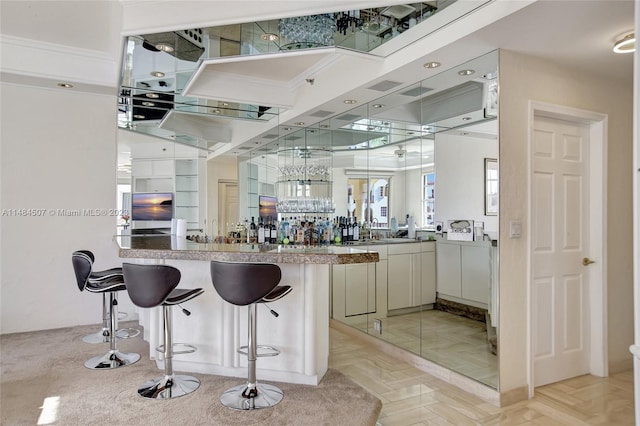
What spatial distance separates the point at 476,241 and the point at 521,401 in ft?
4.06

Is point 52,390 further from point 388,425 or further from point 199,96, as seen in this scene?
point 199,96

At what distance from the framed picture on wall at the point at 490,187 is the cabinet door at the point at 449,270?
51cm

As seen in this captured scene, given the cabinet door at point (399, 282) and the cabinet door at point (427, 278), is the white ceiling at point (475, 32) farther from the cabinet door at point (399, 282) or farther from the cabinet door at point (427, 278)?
the cabinet door at point (399, 282)

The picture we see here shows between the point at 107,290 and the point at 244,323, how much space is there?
1.26m

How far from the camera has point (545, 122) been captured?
3.32 meters

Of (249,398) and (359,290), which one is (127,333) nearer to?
(249,398)

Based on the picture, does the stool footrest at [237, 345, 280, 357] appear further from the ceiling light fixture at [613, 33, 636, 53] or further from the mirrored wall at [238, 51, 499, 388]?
the ceiling light fixture at [613, 33, 636, 53]

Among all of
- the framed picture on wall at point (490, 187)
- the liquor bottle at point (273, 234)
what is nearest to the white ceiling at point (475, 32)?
the framed picture on wall at point (490, 187)

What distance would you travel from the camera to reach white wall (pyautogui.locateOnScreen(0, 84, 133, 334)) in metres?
4.47

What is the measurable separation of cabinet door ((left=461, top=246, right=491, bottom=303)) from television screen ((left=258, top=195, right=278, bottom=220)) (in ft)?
9.73

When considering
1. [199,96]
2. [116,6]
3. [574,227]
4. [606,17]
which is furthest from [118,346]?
[606,17]

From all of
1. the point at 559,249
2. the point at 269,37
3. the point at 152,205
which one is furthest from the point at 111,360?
the point at 559,249

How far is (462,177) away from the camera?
134 inches

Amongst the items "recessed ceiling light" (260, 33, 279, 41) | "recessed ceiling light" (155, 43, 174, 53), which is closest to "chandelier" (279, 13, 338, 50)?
"recessed ceiling light" (260, 33, 279, 41)
